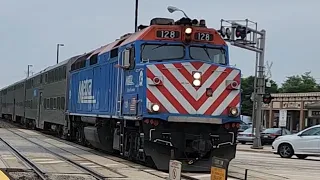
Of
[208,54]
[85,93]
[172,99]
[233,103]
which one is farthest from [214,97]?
[85,93]

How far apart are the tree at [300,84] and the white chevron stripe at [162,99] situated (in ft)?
285

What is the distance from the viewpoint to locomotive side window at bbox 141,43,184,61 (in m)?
15.5

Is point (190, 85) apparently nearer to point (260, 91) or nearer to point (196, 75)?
point (196, 75)

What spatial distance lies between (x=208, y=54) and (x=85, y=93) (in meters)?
7.58

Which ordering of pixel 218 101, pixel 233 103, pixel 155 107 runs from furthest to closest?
pixel 233 103 < pixel 218 101 < pixel 155 107

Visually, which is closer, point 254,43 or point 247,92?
point 254,43

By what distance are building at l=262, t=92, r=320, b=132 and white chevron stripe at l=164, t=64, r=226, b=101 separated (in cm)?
4315

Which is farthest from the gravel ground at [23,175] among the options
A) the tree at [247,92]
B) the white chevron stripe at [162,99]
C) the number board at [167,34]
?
the tree at [247,92]

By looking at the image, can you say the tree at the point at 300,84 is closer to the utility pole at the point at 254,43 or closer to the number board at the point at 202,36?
the utility pole at the point at 254,43

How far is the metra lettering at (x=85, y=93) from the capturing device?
2112 cm

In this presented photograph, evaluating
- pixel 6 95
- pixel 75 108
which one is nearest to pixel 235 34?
pixel 75 108

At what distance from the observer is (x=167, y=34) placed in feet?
51.2

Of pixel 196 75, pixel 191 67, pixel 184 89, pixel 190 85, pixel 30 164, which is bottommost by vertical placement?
pixel 30 164

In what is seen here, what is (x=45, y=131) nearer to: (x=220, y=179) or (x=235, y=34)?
(x=235, y=34)
